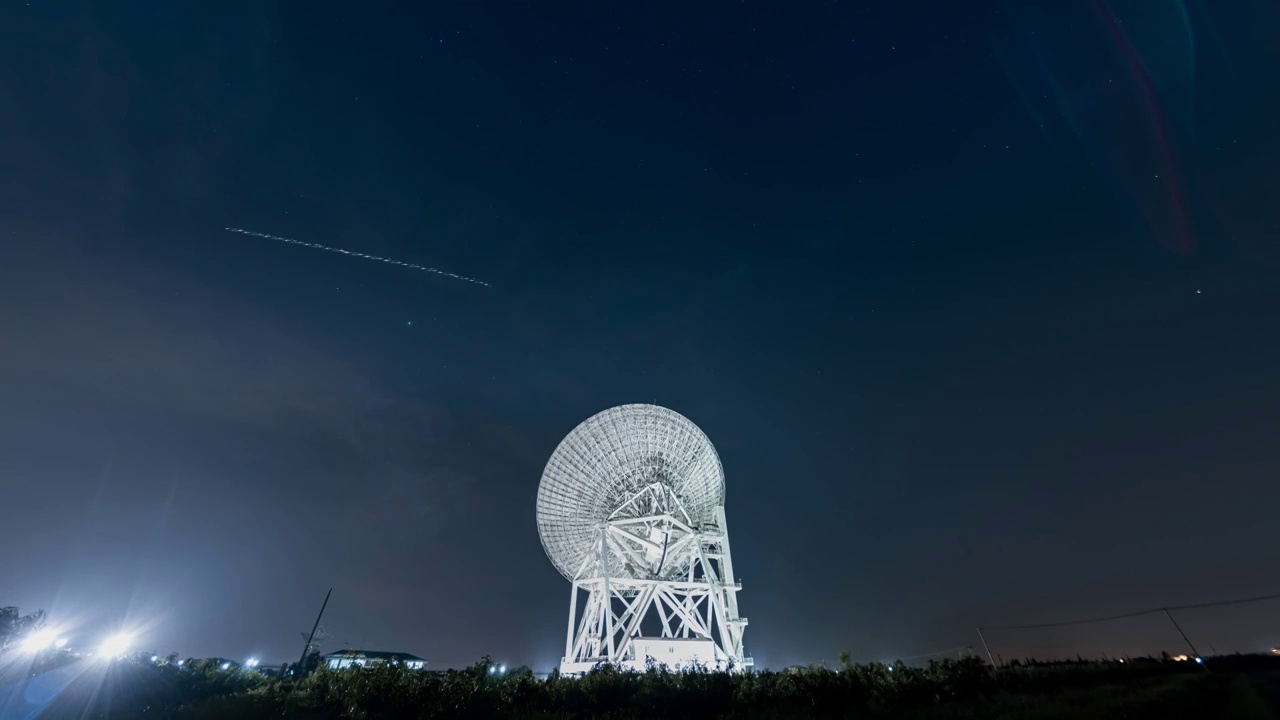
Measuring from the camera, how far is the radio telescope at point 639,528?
37375mm

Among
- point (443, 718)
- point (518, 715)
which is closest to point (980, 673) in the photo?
point (518, 715)

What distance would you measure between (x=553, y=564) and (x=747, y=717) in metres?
28.9

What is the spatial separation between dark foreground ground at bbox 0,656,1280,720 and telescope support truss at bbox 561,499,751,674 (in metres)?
16.7

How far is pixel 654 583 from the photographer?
37562mm

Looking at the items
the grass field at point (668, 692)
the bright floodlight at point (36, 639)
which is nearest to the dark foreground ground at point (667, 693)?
the grass field at point (668, 692)

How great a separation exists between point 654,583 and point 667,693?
19062 mm

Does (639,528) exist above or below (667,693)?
above

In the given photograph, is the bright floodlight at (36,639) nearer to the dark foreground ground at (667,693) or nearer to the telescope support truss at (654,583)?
the dark foreground ground at (667,693)

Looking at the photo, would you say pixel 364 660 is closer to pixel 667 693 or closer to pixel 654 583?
pixel 654 583

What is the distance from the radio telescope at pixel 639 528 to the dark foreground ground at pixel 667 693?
55.3 ft

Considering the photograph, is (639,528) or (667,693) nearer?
(667,693)

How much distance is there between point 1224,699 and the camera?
13.2 meters

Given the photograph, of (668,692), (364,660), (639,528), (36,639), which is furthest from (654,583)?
(36,639)

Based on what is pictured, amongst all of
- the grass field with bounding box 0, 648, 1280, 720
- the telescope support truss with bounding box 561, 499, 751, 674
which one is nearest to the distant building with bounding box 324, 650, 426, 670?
the grass field with bounding box 0, 648, 1280, 720
